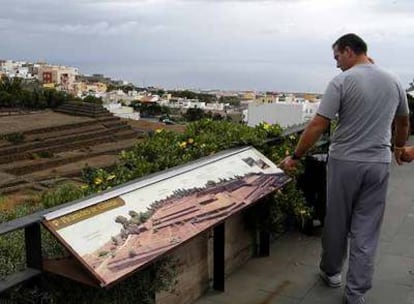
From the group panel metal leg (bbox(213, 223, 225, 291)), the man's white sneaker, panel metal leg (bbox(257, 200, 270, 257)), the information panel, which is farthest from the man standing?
panel metal leg (bbox(257, 200, 270, 257))

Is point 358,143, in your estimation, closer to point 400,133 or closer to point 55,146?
point 400,133

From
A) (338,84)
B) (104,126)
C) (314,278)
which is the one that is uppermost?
(338,84)

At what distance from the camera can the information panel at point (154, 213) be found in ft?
7.57

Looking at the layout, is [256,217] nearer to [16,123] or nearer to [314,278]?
[314,278]

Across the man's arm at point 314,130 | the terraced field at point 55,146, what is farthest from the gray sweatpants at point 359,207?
the terraced field at point 55,146

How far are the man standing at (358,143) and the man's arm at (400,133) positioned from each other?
0.16 ft

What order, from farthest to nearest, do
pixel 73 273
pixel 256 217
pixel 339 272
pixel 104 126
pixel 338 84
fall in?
pixel 104 126, pixel 256 217, pixel 339 272, pixel 338 84, pixel 73 273

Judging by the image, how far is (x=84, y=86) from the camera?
147375 millimetres

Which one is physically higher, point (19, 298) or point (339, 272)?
point (19, 298)

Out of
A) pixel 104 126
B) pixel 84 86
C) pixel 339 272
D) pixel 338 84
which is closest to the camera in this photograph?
pixel 338 84

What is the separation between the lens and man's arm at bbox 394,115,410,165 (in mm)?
3408

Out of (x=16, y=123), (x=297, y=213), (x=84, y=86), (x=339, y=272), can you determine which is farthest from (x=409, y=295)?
(x=84, y=86)

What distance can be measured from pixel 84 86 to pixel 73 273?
14953 cm

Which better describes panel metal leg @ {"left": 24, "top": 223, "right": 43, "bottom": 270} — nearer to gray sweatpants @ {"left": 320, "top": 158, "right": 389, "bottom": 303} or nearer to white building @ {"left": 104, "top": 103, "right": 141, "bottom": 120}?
gray sweatpants @ {"left": 320, "top": 158, "right": 389, "bottom": 303}
